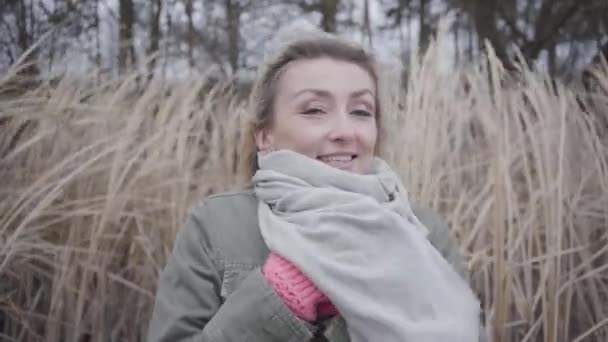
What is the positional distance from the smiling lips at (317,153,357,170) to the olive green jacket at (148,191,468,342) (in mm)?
160

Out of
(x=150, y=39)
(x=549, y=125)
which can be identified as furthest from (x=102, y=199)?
(x=150, y=39)

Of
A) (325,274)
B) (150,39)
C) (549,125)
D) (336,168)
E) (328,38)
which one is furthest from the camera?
(150,39)

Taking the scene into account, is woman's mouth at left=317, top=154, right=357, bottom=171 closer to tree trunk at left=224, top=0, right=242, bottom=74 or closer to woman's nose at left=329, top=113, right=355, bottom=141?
woman's nose at left=329, top=113, right=355, bottom=141

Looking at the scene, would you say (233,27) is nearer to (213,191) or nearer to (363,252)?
(213,191)

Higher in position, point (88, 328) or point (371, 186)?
point (371, 186)

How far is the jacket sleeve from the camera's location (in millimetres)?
1030

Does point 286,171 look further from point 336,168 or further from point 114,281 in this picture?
point 114,281

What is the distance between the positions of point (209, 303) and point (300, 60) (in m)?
0.47

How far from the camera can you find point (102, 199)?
1907 mm

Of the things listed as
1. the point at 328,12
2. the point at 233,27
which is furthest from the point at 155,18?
the point at 328,12

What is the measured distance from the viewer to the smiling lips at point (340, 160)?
121cm

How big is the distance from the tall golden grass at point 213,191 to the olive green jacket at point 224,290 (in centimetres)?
55

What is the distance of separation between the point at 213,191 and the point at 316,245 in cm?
107

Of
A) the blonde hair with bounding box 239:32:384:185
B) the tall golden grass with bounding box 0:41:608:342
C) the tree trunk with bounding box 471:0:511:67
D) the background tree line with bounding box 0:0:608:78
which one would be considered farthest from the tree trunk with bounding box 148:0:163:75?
the blonde hair with bounding box 239:32:384:185
